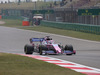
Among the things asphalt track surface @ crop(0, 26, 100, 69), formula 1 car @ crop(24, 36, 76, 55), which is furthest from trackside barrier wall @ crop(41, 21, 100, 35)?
formula 1 car @ crop(24, 36, 76, 55)

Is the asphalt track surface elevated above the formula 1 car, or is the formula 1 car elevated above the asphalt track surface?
the formula 1 car

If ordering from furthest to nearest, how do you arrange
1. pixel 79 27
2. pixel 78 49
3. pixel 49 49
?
pixel 79 27 < pixel 78 49 < pixel 49 49

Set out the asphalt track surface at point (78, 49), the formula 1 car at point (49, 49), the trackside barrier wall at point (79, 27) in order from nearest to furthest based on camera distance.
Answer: the asphalt track surface at point (78, 49) < the formula 1 car at point (49, 49) < the trackside barrier wall at point (79, 27)

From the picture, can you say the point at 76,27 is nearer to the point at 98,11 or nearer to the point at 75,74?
the point at 98,11

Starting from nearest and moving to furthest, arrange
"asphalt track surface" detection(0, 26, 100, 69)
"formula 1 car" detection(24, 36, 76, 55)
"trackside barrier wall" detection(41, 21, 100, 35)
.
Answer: "asphalt track surface" detection(0, 26, 100, 69) < "formula 1 car" detection(24, 36, 76, 55) < "trackside barrier wall" detection(41, 21, 100, 35)

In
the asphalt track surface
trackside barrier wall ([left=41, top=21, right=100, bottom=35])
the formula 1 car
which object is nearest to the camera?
the asphalt track surface

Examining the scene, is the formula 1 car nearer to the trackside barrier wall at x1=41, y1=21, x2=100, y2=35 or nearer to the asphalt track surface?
the asphalt track surface

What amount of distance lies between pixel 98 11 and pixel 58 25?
12928 mm

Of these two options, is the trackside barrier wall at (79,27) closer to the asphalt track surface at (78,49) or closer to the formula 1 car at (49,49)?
the asphalt track surface at (78,49)

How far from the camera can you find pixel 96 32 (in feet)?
143

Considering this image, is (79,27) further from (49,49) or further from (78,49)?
(49,49)

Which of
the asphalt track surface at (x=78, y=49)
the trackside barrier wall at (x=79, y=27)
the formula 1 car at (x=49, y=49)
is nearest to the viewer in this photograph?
the asphalt track surface at (x=78, y=49)

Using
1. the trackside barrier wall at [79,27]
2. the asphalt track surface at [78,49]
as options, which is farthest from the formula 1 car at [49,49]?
the trackside barrier wall at [79,27]

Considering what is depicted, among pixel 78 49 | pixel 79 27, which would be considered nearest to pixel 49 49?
pixel 78 49
